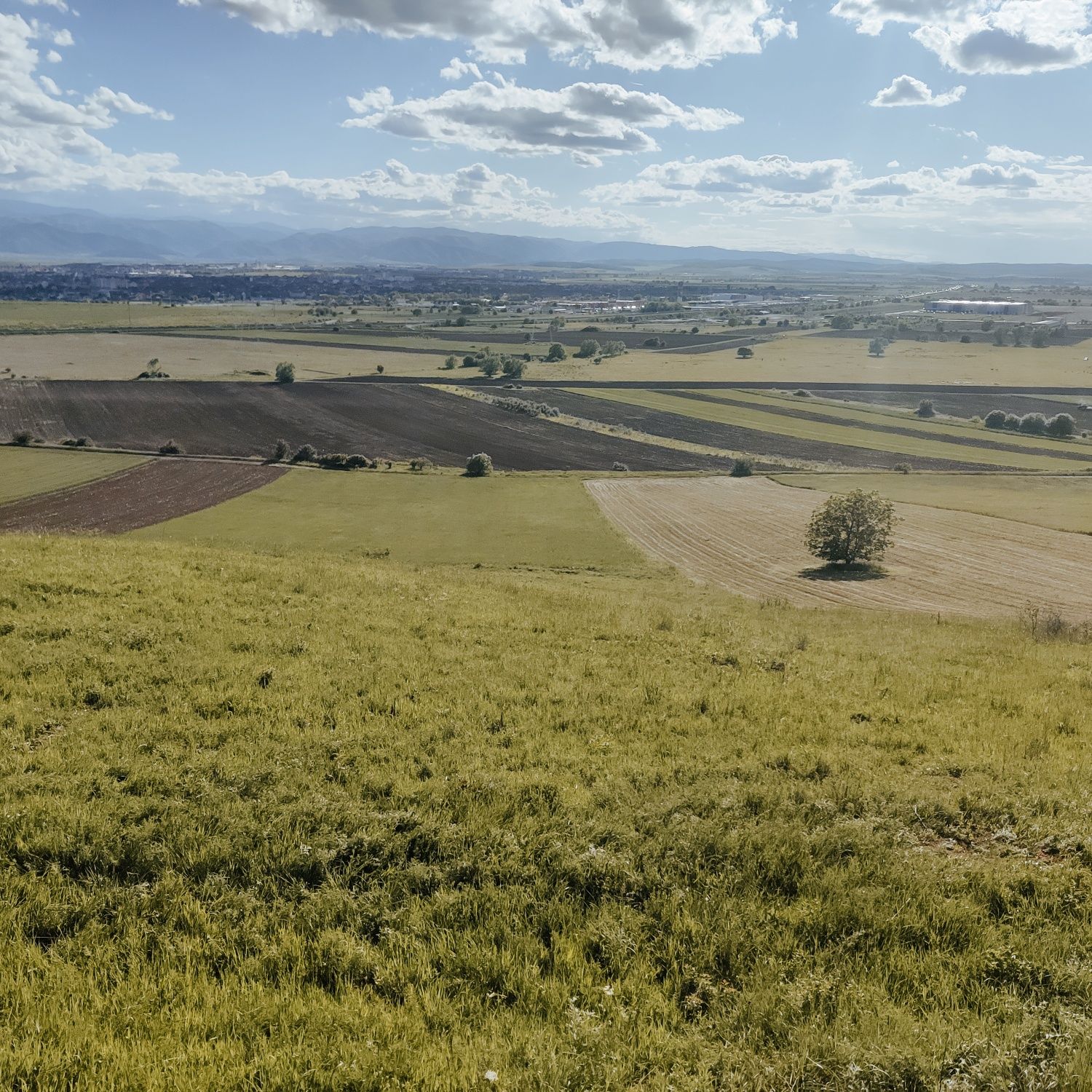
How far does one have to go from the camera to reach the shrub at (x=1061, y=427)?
378 ft

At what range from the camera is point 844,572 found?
49.8 meters

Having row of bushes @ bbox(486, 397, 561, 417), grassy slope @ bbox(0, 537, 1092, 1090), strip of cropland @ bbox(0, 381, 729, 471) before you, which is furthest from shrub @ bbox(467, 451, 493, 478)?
grassy slope @ bbox(0, 537, 1092, 1090)

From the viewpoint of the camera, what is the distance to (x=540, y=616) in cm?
1850

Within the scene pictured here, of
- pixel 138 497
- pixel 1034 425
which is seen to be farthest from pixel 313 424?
pixel 1034 425

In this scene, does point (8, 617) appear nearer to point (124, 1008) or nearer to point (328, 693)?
point (328, 693)

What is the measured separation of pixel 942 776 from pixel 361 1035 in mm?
8504

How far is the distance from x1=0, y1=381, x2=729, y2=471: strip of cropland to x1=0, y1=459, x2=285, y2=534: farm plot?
9.34m

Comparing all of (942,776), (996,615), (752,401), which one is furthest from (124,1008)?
(752,401)

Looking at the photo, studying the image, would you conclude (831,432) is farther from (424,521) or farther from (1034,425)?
(424,521)

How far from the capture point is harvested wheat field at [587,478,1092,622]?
4209cm

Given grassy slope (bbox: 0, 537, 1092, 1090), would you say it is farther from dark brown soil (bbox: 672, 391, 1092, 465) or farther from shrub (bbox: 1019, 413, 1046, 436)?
shrub (bbox: 1019, 413, 1046, 436)

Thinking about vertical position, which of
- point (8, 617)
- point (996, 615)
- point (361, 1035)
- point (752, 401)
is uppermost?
point (752, 401)

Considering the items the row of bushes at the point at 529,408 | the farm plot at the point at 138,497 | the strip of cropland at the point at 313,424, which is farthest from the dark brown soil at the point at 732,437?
the farm plot at the point at 138,497

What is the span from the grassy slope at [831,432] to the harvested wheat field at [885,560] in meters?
34.4
